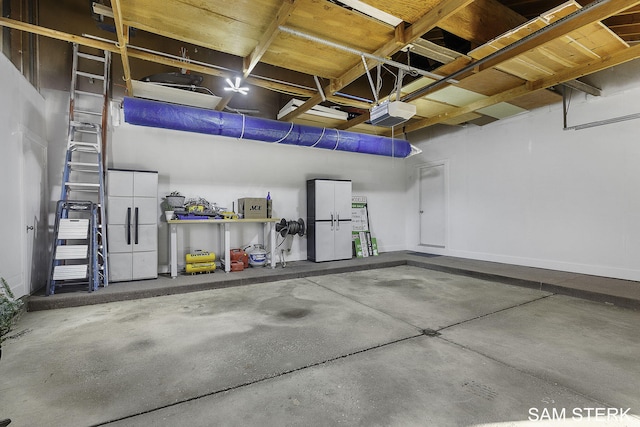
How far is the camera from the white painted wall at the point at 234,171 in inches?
199

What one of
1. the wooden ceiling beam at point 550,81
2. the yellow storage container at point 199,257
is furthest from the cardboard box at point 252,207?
the wooden ceiling beam at point 550,81

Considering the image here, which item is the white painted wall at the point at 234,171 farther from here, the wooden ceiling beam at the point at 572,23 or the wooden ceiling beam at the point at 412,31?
the wooden ceiling beam at the point at 572,23

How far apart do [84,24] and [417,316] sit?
6.32 m

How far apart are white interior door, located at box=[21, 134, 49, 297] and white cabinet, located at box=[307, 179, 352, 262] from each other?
4.25 m

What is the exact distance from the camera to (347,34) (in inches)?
124

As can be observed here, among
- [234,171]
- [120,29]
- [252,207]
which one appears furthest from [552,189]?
[120,29]

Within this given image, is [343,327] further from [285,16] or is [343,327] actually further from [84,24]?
[84,24]

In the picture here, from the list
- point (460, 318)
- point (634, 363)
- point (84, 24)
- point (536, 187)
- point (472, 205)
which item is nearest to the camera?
point (634, 363)

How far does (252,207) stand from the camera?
5.44 meters

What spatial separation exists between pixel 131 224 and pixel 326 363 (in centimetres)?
373

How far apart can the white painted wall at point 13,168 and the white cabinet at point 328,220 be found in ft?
14.1

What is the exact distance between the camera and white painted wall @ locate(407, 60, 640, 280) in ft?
14.5

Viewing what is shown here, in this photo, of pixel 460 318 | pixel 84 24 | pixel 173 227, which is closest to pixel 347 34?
pixel 460 318

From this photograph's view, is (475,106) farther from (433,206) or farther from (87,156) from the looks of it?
(87,156)
